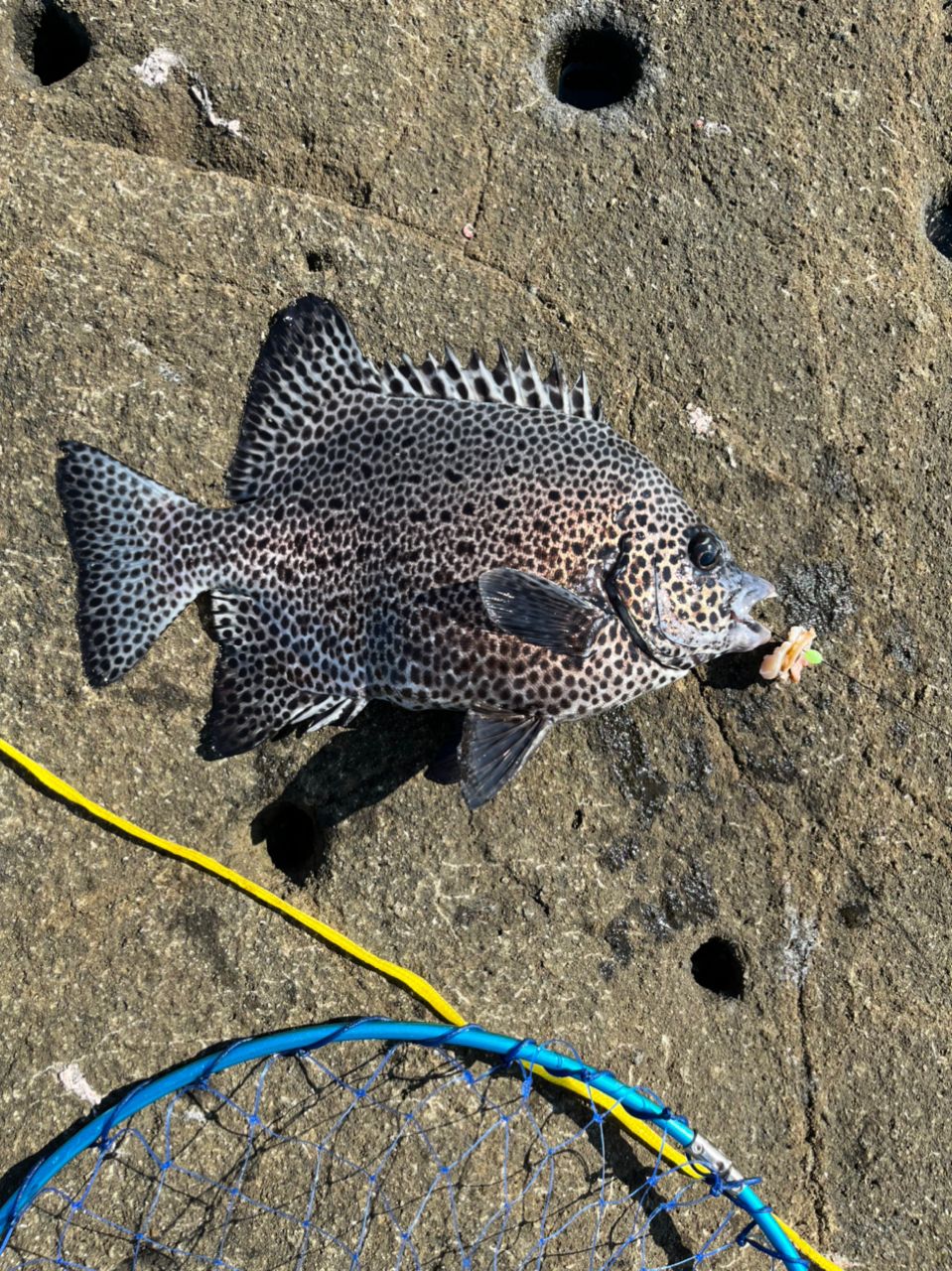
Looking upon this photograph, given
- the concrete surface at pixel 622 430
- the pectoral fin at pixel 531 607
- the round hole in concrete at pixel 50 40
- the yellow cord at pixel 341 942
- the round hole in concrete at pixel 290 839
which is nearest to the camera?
the pectoral fin at pixel 531 607

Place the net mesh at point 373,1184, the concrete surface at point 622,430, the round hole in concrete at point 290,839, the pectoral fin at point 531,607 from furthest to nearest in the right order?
the round hole in concrete at point 290,839 → the concrete surface at point 622,430 → the net mesh at point 373,1184 → the pectoral fin at point 531,607

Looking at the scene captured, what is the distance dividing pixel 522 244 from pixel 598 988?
3170mm

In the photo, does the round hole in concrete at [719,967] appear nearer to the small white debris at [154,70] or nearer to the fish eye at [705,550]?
the fish eye at [705,550]

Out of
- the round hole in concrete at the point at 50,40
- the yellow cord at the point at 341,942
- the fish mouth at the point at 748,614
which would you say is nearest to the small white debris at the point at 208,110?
the round hole in concrete at the point at 50,40

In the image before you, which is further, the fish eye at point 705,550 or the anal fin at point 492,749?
the fish eye at point 705,550

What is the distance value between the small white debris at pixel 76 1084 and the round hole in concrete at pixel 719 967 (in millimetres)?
2441

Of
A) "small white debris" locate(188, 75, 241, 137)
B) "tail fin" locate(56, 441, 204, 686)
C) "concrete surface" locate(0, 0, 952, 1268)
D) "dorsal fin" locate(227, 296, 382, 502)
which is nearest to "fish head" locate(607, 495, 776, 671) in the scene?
"concrete surface" locate(0, 0, 952, 1268)

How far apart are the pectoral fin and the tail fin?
1195mm

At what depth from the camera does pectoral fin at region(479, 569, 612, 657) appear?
354cm

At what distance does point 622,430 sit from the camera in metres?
4.23

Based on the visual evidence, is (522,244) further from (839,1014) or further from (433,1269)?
(433,1269)

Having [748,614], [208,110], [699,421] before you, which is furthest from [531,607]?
[208,110]

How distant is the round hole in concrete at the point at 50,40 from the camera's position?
4209 mm

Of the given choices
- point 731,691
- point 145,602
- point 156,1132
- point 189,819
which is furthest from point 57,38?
point 156,1132
